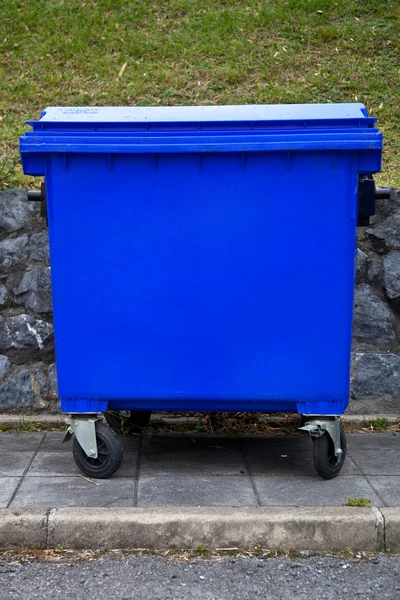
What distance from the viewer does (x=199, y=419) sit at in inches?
205

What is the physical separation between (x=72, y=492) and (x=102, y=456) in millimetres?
249

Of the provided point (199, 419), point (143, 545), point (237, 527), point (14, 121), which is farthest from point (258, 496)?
point (14, 121)

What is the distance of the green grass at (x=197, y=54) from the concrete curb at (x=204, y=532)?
3.43 metres

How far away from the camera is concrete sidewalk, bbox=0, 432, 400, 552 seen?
369cm

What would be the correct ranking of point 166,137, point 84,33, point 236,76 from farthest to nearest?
point 84,33 → point 236,76 → point 166,137

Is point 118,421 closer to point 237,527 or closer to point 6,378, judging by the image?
point 6,378

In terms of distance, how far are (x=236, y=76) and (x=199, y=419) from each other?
3438 millimetres

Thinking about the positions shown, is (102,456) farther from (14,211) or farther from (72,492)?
(14,211)

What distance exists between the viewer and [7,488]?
163 inches

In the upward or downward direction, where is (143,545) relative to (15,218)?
downward

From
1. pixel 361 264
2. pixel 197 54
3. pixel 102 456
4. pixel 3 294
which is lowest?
pixel 102 456

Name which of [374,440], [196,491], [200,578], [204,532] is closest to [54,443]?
[196,491]

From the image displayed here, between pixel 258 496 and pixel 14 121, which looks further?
pixel 14 121

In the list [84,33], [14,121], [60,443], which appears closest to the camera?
[60,443]
